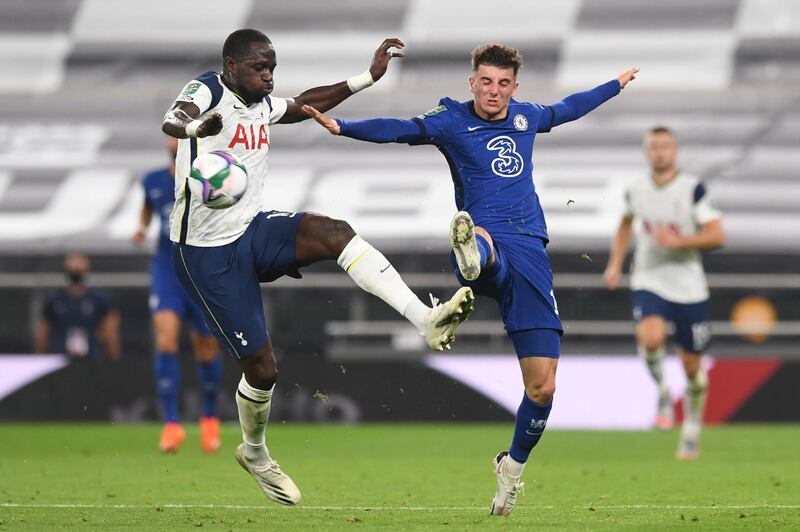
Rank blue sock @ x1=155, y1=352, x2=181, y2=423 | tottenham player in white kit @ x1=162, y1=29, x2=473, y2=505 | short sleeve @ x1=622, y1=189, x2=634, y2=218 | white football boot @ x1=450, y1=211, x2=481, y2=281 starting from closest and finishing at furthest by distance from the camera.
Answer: white football boot @ x1=450, y1=211, x2=481, y2=281 < tottenham player in white kit @ x1=162, y1=29, x2=473, y2=505 < blue sock @ x1=155, y1=352, x2=181, y2=423 < short sleeve @ x1=622, y1=189, x2=634, y2=218

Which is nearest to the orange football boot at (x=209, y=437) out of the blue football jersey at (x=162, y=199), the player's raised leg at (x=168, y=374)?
the player's raised leg at (x=168, y=374)

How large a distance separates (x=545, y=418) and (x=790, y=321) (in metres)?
10.8

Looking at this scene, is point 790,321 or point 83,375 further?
point 790,321

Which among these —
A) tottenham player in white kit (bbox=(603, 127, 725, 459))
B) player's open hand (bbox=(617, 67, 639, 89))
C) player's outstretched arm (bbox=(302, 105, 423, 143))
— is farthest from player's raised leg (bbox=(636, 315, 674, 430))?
player's outstretched arm (bbox=(302, 105, 423, 143))

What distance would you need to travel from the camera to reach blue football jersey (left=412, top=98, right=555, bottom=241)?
7352 mm

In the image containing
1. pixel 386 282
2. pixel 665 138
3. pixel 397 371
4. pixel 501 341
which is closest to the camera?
pixel 386 282

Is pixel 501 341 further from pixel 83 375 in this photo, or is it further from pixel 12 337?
pixel 12 337

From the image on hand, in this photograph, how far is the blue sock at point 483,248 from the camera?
22.7ft

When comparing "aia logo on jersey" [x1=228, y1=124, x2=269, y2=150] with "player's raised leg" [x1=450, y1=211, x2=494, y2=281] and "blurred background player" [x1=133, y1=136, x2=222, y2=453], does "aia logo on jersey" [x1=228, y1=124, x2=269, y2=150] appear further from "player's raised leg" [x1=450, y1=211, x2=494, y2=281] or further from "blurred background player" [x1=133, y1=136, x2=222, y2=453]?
"blurred background player" [x1=133, y1=136, x2=222, y2=453]

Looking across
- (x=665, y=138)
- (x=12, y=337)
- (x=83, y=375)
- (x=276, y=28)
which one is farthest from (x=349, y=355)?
(x=276, y=28)

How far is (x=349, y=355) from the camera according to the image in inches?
634

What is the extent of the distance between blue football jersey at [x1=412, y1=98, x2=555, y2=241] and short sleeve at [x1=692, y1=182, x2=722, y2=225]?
446 centimetres

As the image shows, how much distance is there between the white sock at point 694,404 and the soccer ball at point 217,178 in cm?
558

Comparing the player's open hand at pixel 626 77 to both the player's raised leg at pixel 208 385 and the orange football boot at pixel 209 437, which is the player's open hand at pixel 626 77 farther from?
the orange football boot at pixel 209 437
